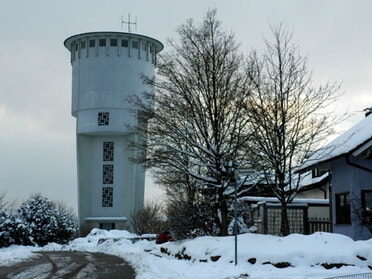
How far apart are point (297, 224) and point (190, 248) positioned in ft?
18.6

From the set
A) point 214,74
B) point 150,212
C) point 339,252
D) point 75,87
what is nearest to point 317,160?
point 214,74

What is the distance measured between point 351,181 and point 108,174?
40.2m

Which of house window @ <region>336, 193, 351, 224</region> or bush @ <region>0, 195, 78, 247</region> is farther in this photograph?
bush @ <region>0, 195, 78, 247</region>

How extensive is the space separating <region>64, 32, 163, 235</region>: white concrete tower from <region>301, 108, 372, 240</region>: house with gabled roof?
36.1m

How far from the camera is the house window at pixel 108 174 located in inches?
2299

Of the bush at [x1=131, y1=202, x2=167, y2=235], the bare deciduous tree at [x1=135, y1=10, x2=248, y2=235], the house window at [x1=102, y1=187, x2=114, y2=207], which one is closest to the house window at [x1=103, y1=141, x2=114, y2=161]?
the house window at [x1=102, y1=187, x2=114, y2=207]

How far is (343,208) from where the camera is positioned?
2219 centimetres

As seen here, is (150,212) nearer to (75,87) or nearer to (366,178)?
(75,87)

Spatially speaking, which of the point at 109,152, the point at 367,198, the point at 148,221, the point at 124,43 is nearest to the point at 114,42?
the point at 124,43

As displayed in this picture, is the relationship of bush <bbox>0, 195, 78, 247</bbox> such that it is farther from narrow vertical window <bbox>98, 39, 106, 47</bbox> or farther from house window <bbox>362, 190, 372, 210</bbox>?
narrow vertical window <bbox>98, 39, 106, 47</bbox>

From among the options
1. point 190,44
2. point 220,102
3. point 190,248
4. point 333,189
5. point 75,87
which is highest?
point 75,87

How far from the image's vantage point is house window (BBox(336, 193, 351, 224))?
21.6m

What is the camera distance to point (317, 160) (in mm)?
21797

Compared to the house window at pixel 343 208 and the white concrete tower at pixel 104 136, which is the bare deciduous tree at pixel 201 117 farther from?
the white concrete tower at pixel 104 136
